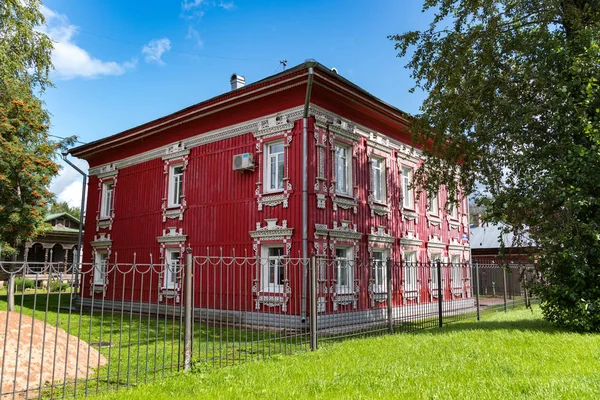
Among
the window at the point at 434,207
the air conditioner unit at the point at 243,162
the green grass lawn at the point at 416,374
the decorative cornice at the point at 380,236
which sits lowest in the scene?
the green grass lawn at the point at 416,374

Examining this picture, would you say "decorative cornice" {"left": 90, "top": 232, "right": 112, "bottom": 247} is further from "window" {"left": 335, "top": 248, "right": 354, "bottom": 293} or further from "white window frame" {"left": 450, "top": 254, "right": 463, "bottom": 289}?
"white window frame" {"left": 450, "top": 254, "right": 463, "bottom": 289}

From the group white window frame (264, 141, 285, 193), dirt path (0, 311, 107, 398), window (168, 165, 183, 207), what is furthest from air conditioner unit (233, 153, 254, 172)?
dirt path (0, 311, 107, 398)

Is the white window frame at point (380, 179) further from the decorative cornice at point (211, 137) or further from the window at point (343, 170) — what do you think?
the decorative cornice at point (211, 137)

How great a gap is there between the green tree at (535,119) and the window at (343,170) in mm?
2439

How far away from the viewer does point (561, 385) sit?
522cm

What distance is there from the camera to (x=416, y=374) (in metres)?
5.94

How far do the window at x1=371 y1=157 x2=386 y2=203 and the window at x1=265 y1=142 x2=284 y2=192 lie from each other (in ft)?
11.1

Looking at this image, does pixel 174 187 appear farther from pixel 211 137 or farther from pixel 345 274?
pixel 345 274

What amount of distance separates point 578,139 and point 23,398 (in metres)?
11.4

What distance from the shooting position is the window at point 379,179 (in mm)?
15277

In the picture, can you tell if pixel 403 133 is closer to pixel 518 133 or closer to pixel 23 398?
pixel 518 133

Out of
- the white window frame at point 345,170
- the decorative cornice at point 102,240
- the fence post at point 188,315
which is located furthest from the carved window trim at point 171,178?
the fence post at point 188,315

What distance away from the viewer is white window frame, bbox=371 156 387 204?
1524 centimetres

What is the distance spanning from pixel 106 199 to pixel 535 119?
1714 centimetres
